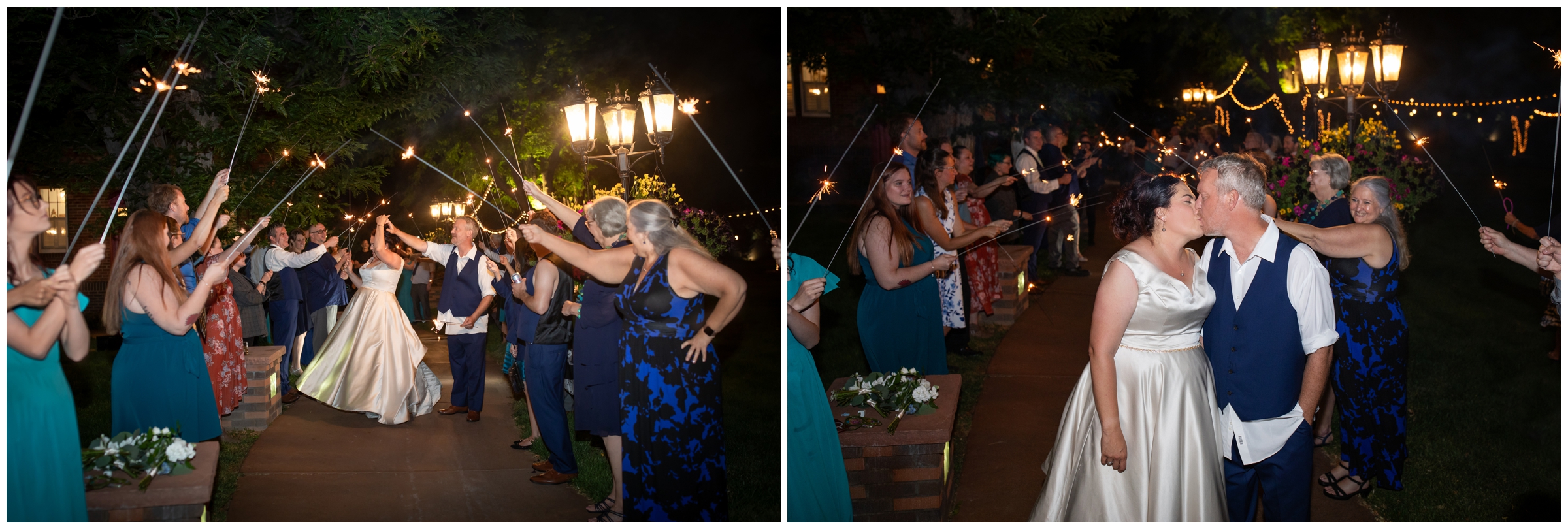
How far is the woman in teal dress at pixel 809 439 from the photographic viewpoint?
142 inches

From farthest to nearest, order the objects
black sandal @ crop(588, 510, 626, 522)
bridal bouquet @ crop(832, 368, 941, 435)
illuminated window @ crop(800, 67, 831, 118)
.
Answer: illuminated window @ crop(800, 67, 831, 118) < black sandal @ crop(588, 510, 626, 522) < bridal bouquet @ crop(832, 368, 941, 435)

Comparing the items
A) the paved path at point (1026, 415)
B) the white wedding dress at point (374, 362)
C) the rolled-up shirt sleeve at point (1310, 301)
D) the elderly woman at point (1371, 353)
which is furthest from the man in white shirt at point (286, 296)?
the elderly woman at point (1371, 353)

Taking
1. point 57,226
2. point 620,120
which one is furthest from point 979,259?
point 57,226

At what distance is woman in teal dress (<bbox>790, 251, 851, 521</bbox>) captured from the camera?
3.61 meters

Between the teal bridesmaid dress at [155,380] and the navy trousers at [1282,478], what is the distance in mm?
4455

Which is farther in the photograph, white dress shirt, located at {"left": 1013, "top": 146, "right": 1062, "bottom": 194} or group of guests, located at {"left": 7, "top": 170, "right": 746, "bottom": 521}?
white dress shirt, located at {"left": 1013, "top": 146, "right": 1062, "bottom": 194}

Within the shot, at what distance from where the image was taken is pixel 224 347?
628 centimetres

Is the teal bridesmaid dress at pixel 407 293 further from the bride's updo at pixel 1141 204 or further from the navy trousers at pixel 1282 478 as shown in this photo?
the navy trousers at pixel 1282 478

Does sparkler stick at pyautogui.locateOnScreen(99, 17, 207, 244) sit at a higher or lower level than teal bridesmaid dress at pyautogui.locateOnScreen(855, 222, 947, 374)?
higher

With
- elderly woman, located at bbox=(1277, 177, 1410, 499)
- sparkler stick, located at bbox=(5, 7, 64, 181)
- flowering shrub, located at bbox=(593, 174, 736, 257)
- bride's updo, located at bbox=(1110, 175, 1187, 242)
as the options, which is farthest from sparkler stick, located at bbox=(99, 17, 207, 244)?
elderly woman, located at bbox=(1277, 177, 1410, 499)

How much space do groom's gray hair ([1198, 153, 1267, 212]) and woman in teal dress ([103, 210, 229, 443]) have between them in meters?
3.90

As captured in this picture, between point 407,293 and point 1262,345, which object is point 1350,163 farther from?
point 407,293

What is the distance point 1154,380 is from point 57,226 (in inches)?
594

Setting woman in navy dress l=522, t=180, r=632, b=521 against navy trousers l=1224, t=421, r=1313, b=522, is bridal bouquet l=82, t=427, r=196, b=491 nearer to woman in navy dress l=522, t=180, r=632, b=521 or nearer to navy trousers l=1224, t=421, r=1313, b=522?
woman in navy dress l=522, t=180, r=632, b=521
